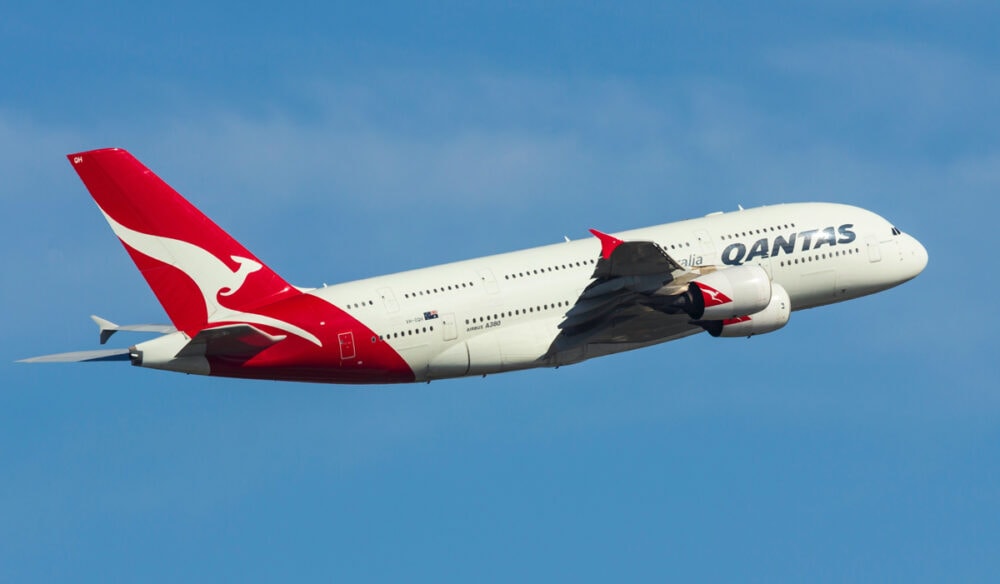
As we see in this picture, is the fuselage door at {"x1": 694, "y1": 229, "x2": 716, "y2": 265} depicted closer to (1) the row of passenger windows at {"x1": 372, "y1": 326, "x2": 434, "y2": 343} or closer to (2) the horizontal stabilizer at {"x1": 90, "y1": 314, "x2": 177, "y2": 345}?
(1) the row of passenger windows at {"x1": 372, "y1": 326, "x2": 434, "y2": 343}

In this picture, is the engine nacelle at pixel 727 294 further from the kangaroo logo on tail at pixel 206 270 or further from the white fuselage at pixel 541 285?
the kangaroo logo on tail at pixel 206 270

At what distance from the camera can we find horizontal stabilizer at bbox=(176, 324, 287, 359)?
55.1 m

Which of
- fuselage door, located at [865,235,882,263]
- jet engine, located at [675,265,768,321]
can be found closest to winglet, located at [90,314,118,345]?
jet engine, located at [675,265,768,321]

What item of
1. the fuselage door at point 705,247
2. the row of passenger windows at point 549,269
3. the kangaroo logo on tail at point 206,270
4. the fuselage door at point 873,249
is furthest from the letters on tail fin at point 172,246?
the fuselage door at point 873,249

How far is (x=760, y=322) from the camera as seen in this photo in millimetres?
60875

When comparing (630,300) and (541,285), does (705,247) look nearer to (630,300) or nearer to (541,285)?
(630,300)

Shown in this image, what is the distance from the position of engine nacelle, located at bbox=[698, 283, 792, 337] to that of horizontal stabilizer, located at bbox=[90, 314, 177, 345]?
2029 cm

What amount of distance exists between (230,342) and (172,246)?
14.0 feet

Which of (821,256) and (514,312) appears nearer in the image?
(514,312)

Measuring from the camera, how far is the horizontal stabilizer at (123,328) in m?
59.6

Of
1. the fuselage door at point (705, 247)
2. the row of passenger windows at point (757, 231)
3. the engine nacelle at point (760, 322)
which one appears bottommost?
the engine nacelle at point (760, 322)

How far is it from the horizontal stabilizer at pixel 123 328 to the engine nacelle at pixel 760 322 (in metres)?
20.3

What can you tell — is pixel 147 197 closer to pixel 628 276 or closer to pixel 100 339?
pixel 100 339

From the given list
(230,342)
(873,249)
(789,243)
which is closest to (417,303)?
(230,342)
